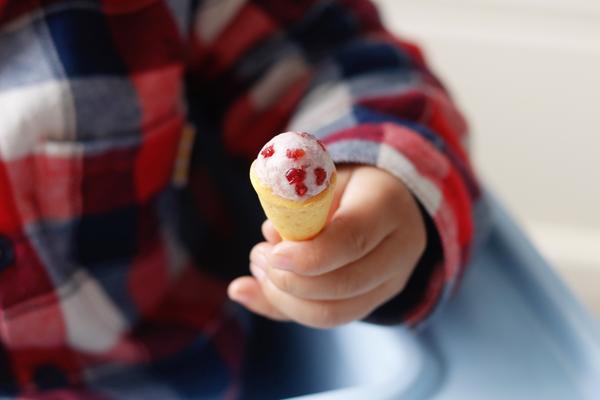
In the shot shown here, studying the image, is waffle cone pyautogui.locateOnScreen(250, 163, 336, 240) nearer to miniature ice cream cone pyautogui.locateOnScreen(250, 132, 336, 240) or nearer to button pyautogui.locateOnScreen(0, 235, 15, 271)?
miniature ice cream cone pyautogui.locateOnScreen(250, 132, 336, 240)

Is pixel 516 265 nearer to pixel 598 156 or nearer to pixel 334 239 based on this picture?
pixel 334 239

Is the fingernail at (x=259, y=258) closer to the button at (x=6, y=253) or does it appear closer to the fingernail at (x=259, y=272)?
the fingernail at (x=259, y=272)

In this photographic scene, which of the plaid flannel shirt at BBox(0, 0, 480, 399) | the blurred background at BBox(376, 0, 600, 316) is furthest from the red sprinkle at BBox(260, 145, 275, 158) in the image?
the blurred background at BBox(376, 0, 600, 316)

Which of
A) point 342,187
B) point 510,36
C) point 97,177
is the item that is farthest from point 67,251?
point 510,36

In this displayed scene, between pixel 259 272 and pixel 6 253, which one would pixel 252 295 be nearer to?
pixel 259 272

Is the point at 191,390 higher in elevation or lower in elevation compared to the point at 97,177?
lower

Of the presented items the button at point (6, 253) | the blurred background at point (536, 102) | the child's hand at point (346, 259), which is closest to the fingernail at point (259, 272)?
the child's hand at point (346, 259)
